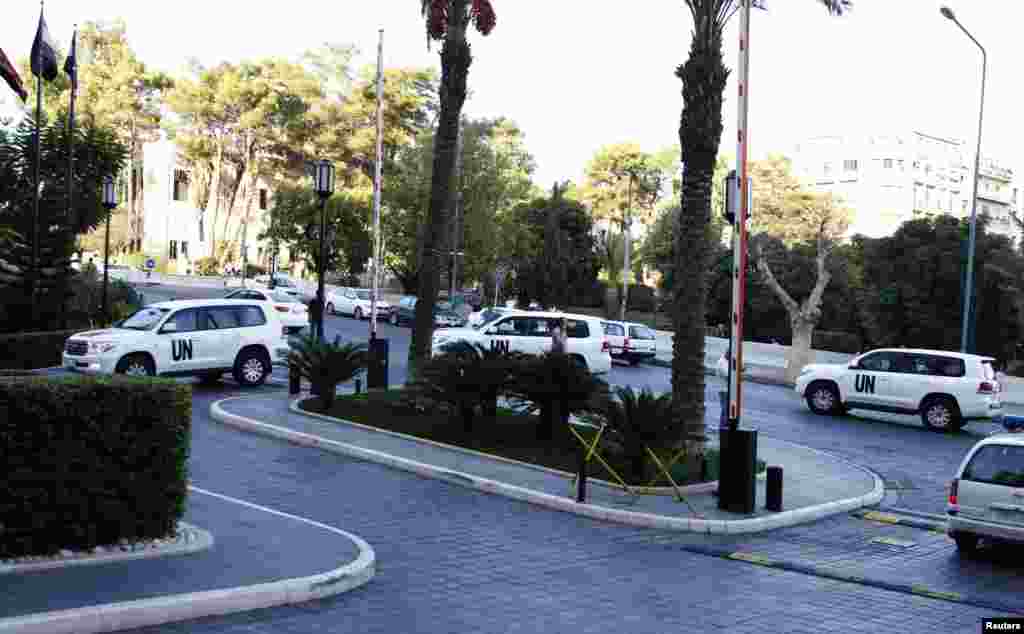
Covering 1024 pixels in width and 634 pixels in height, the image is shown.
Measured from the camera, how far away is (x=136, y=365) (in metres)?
22.5

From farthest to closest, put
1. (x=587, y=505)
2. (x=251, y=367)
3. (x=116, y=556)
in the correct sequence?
(x=251, y=367) < (x=587, y=505) < (x=116, y=556)

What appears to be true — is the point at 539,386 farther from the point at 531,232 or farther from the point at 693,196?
the point at 531,232

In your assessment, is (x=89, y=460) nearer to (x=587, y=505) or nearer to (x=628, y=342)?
(x=587, y=505)

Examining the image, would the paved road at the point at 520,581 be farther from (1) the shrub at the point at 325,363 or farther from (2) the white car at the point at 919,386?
(2) the white car at the point at 919,386

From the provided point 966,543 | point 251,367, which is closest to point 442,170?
point 251,367

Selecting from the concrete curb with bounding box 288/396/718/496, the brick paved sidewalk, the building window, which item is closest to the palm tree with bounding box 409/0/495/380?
the concrete curb with bounding box 288/396/718/496

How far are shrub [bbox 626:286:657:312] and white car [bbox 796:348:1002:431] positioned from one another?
1656 inches

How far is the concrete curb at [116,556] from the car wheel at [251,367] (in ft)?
47.6

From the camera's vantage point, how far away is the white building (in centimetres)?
10388

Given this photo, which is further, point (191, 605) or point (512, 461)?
point (512, 461)

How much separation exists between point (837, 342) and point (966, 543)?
38695mm

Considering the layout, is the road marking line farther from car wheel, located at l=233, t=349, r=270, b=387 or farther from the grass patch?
car wheel, located at l=233, t=349, r=270, b=387

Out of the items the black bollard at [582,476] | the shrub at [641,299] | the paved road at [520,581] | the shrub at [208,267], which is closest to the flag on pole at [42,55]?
the paved road at [520,581]

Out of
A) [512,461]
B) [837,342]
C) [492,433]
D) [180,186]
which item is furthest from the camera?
[180,186]
